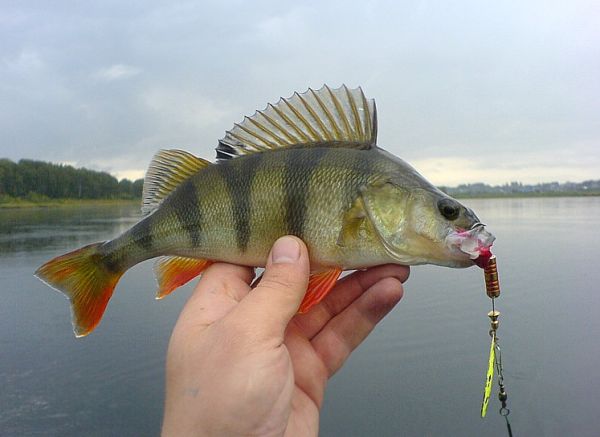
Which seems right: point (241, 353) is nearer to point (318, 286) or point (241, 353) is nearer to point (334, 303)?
point (318, 286)

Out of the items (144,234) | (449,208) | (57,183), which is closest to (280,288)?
(449,208)

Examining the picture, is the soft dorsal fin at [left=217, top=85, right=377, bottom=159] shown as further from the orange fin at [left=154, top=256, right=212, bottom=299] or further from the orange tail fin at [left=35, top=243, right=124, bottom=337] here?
the orange tail fin at [left=35, top=243, right=124, bottom=337]

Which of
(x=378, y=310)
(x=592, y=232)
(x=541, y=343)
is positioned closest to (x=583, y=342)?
(x=541, y=343)

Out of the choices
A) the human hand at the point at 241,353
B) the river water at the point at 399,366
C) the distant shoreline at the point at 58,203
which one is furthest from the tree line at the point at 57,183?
the human hand at the point at 241,353

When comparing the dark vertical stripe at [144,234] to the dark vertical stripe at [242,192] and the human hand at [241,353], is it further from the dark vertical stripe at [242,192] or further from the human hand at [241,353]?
the dark vertical stripe at [242,192]

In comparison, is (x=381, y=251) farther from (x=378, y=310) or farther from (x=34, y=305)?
(x=34, y=305)

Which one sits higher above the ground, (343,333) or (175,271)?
(175,271)
